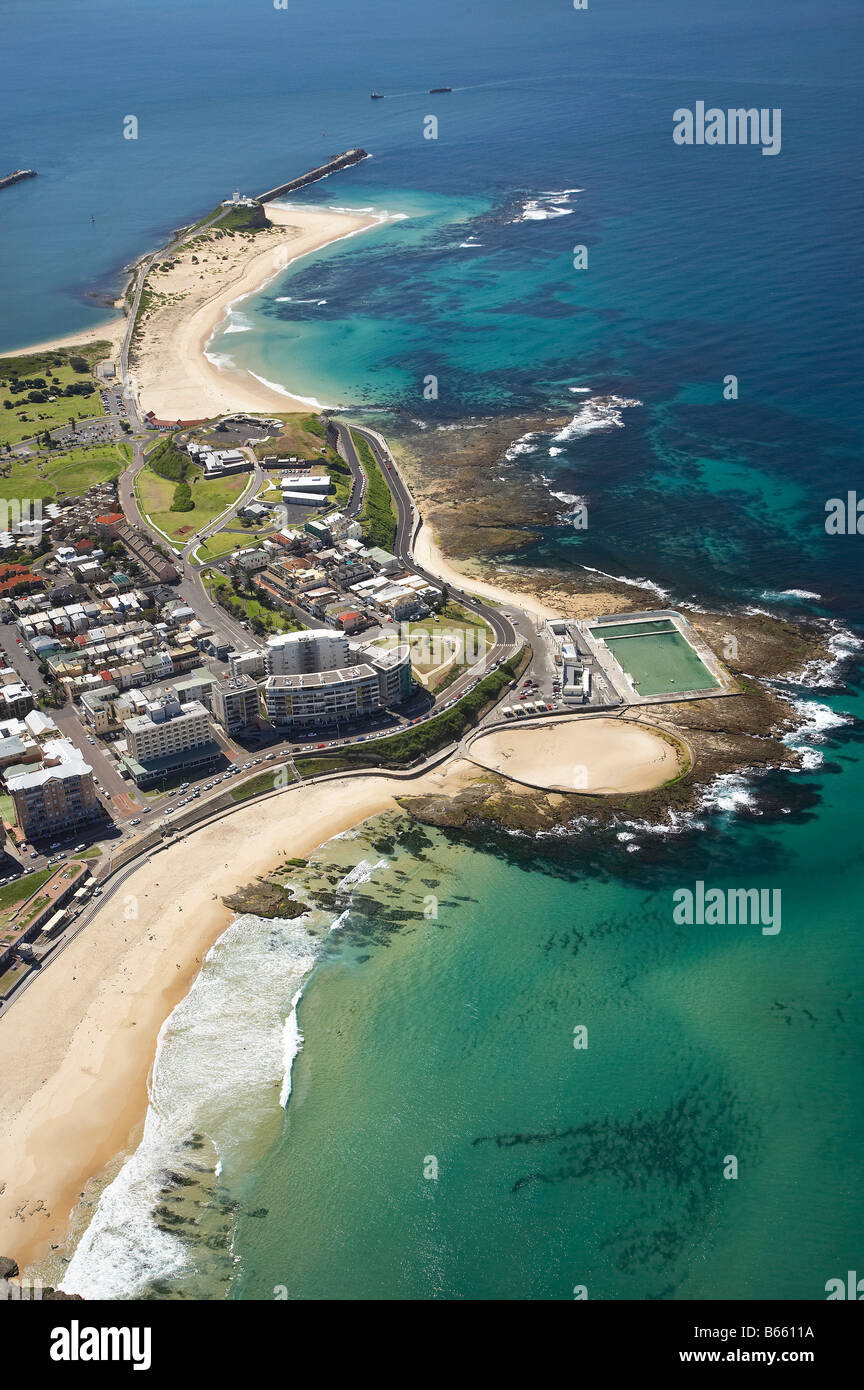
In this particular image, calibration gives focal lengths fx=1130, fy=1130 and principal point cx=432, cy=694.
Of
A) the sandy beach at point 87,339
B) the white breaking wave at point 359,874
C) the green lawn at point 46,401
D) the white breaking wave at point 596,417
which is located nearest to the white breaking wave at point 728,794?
the white breaking wave at point 359,874

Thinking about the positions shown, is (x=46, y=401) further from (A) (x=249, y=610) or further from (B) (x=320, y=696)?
(B) (x=320, y=696)

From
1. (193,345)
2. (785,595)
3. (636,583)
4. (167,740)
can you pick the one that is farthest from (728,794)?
(193,345)

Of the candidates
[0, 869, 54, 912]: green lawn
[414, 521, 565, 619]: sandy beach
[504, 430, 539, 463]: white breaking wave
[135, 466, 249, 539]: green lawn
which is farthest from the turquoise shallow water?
[504, 430, 539, 463]: white breaking wave

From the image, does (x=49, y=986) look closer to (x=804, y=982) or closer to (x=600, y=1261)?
(x=600, y=1261)

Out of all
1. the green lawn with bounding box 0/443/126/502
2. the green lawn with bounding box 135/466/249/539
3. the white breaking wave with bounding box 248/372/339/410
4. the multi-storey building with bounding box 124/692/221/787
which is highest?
the white breaking wave with bounding box 248/372/339/410

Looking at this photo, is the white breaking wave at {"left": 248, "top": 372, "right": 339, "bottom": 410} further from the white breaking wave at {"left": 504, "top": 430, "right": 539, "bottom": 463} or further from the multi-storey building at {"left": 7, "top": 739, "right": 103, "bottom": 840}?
the multi-storey building at {"left": 7, "top": 739, "right": 103, "bottom": 840}

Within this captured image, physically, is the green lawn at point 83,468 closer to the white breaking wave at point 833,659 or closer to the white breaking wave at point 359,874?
the white breaking wave at point 359,874

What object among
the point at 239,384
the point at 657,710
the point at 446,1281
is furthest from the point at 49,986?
the point at 239,384
